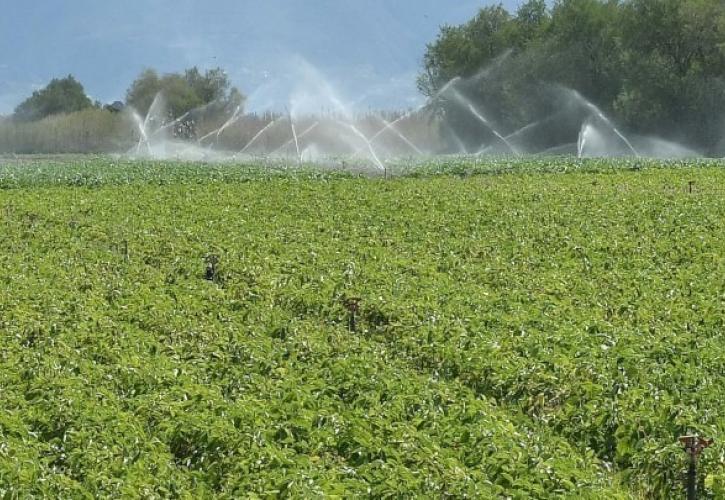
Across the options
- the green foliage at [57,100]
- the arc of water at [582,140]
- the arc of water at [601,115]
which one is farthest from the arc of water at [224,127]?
the green foliage at [57,100]

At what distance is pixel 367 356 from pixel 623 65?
5492 cm

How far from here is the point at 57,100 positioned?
394ft

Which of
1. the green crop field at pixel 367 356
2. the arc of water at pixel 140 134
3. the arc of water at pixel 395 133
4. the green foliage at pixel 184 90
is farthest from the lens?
the green foliage at pixel 184 90

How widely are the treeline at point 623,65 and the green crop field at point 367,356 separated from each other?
4143 centimetres

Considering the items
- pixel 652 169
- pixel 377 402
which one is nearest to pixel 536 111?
pixel 652 169

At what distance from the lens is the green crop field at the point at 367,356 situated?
661cm

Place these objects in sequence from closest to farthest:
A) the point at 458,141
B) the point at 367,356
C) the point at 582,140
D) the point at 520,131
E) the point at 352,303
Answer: the point at 367,356, the point at 352,303, the point at 582,140, the point at 520,131, the point at 458,141

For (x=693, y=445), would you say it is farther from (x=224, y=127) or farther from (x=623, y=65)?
(x=224, y=127)

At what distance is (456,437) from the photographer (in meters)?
7.07

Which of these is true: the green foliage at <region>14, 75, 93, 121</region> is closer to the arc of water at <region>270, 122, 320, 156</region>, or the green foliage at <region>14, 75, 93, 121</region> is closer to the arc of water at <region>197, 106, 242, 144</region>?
the arc of water at <region>197, 106, 242, 144</region>

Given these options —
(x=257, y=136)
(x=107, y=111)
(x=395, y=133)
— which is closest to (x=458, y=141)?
(x=395, y=133)

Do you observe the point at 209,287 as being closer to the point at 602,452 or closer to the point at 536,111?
the point at 602,452

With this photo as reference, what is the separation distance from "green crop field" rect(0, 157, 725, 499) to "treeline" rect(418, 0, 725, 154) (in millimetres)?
41435

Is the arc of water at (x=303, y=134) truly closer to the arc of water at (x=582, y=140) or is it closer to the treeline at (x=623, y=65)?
the treeline at (x=623, y=65)
